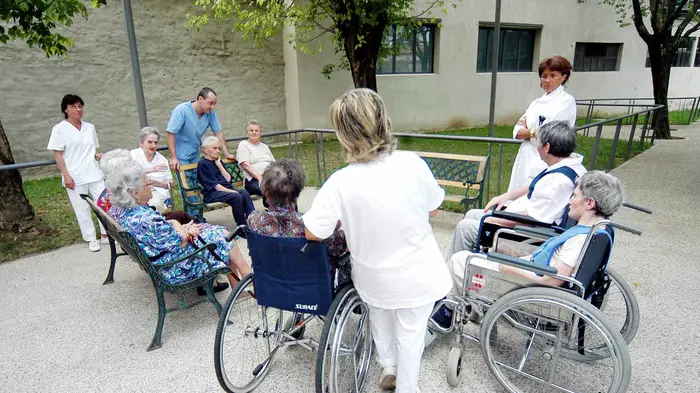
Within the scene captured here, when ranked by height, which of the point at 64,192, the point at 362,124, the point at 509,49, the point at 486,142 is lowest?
the point at 64,192

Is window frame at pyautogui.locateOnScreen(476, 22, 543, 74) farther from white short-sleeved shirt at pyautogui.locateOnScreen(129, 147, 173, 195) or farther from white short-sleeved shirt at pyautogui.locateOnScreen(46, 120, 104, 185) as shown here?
white short-sleeved shirt at pyautogui.locateOnScreen(46, 120, 104, 185)

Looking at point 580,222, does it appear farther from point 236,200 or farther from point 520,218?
point 236,200

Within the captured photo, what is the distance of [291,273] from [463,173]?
10.2 feet

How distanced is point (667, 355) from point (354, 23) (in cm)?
712

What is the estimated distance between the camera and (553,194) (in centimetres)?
243

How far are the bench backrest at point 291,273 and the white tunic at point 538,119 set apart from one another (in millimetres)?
2173

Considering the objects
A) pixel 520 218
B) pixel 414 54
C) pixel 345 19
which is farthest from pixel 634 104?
pixel 520 218

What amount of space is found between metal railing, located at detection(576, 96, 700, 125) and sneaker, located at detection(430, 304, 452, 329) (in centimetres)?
975

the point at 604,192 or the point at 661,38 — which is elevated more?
the point at 661,38

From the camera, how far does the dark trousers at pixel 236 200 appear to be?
163 inches

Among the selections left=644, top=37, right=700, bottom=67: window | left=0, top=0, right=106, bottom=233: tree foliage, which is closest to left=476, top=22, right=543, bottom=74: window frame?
left=644, top=37, right=700, bottom=67: window

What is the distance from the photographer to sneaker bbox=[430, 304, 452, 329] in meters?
2.37

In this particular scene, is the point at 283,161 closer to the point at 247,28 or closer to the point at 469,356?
the point at 469,356

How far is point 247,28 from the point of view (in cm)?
748
